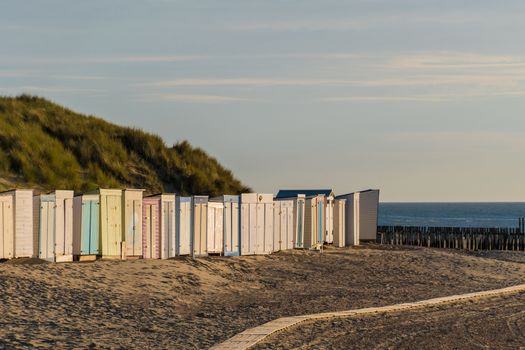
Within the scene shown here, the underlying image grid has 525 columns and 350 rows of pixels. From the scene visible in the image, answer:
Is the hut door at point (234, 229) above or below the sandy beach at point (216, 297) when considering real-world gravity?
above

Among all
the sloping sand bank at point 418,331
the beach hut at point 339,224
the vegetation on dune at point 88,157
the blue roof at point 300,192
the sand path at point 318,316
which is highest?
the vegetation on dune at point 88,157

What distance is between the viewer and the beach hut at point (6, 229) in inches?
857

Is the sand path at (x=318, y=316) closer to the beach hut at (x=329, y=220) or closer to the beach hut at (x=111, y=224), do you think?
the beach hut at (x=111, y=224)

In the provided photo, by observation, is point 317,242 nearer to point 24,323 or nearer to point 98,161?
point 98,161

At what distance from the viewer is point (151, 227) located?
25.0 meters

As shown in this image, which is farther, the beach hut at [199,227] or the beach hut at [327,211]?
the beach hut at [327,211]

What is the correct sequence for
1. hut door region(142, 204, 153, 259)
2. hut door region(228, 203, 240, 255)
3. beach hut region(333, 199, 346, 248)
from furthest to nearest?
beach hut region(333, 199, 346, 248), hut door region(228, 203, 240, 255), hut door region(142, 204, 153, 259)

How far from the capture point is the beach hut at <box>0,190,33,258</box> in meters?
22.0

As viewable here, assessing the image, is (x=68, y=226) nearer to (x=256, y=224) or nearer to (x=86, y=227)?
(x=86, y=227)

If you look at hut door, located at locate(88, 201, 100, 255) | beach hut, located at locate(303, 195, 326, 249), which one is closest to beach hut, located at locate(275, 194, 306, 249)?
beach hut, located at locate(303, 195, 326, 249)

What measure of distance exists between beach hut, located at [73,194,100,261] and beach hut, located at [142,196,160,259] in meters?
1.53

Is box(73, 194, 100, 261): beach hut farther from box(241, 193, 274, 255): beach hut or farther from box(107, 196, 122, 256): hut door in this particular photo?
box(241, 193, 274, 255): beach hut

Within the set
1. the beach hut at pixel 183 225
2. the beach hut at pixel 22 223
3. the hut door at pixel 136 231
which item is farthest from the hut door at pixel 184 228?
the beach hut at pixel 22 223

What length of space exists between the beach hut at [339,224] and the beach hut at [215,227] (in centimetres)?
856
